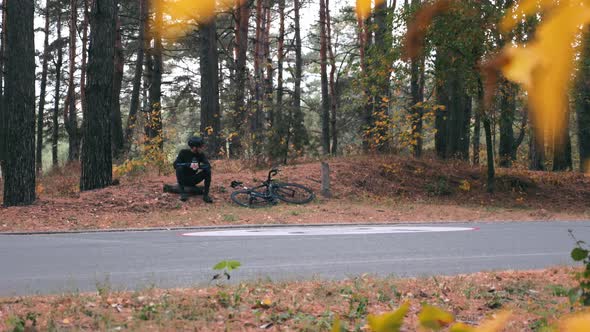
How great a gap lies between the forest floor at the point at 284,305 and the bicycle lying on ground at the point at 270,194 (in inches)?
409

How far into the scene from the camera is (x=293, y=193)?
1838 centimetres

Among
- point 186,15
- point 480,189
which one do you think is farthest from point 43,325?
point 480,189

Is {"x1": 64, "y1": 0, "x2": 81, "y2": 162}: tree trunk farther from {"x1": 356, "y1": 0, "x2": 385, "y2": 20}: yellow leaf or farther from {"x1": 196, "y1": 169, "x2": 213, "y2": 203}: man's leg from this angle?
{"x1": 356, "y1": 0, "x2": 385, "y2": 20}: yellow leaf

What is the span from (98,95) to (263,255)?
10.0m

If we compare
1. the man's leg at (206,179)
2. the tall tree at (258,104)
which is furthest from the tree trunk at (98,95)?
the tall tree at (258,104)

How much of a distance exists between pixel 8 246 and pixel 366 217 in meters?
8.44

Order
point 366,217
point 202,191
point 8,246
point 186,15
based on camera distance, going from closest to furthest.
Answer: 1. point 186,15
2. point 8,246
3. point 366,217
4. point 202,191

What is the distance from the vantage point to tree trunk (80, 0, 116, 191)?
58.9 feet

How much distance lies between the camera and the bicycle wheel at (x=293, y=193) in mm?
18047

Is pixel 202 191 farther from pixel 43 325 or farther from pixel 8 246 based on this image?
pixel 43 325

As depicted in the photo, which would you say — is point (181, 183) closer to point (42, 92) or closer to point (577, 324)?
point (577, 324)

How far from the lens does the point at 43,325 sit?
4996 millimetres

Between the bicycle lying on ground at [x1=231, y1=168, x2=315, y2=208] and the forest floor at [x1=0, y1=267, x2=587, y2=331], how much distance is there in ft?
34.1

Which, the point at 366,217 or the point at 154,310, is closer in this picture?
the point at 154,310
